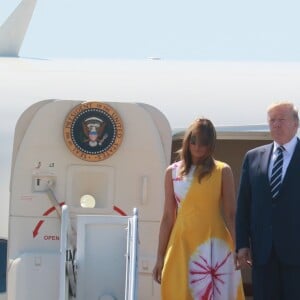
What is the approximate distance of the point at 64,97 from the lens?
298 inches

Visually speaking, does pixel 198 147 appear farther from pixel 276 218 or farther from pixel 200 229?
pixel 276 218

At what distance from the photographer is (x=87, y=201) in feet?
22.5

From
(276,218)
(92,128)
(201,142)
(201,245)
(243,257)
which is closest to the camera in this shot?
(276,218)

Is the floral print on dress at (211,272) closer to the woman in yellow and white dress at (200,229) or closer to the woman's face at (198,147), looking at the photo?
the woman in yellow and white dress at (200,229)

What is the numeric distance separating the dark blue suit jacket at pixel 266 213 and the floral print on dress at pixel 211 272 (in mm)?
229

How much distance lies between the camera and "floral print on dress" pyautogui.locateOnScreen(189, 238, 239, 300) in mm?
5355

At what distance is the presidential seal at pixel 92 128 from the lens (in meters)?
6.77

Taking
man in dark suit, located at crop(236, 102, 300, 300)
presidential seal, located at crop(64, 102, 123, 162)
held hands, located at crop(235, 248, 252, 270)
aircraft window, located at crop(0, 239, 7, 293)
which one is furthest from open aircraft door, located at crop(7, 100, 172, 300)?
man in dark suit, located at crop(236, 102, 300, 300)

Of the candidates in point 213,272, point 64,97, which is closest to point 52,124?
point 64,97

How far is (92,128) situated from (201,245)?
1762mm

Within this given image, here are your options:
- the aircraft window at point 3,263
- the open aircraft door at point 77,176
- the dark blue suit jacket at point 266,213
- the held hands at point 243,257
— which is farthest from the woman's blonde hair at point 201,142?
the aircraft window at point 3,263

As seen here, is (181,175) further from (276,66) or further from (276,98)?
(276,66)

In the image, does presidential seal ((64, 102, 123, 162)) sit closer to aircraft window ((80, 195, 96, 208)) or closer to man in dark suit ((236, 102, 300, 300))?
aircraft window ((80, 195, 96, 208))

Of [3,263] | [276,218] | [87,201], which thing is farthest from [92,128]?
[276,218]
